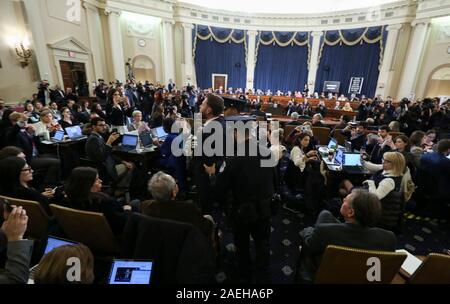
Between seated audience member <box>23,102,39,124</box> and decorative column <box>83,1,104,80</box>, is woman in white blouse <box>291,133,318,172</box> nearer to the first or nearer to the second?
seated audience member <box>23,102,39,124</box>

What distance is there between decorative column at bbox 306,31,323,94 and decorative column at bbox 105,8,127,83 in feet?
37.4

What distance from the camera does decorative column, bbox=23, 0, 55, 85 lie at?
24.2 feet

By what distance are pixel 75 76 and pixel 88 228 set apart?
34.4ft

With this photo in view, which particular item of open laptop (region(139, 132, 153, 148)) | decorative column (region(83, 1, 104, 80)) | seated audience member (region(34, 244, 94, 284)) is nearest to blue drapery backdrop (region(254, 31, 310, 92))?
decorative column (region(83, 1, 104, 80))

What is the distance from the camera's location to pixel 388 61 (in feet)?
40.5

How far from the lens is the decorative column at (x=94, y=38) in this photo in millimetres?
10328

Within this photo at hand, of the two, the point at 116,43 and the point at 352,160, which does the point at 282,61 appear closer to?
the point at 116,43

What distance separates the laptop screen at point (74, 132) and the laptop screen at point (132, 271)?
3779 millimetres

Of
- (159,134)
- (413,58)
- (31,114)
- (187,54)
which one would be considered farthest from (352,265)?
(187,54)

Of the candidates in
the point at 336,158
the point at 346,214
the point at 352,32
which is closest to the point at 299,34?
the point at 352,32

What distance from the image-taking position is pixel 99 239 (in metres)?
1.76

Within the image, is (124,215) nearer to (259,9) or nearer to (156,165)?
(156,165)

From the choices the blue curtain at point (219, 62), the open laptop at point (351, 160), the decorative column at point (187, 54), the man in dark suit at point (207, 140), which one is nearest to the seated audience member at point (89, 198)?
the man in dark suit at point (207, 140)

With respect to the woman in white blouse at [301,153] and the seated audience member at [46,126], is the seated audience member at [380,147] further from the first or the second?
the seated audience member at [46,126]
